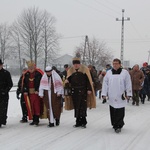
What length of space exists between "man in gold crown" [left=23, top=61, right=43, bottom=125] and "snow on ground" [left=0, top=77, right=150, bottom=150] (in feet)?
1.19

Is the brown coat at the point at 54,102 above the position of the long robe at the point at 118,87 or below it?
below

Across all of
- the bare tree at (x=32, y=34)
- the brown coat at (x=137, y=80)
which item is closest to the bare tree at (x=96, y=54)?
the bare tree at (x=32, y=34)

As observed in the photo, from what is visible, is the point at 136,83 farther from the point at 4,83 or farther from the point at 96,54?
the point at 96,54

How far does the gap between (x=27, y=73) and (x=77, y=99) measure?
157 cm

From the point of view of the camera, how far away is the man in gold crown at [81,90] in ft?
27.1

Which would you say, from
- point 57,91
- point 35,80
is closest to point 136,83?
point 57,91

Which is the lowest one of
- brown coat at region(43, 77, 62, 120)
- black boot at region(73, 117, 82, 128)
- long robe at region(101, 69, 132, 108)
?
black boot at region(73, 117, 82, 128)

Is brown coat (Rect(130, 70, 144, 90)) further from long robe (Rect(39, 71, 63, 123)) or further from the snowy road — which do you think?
long robe (Rect(39, 71, 63, 123))

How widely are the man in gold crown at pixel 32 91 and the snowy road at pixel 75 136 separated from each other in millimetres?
357

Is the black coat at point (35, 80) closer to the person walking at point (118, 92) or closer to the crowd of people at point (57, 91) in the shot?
the crowd of people at point (57, 91)

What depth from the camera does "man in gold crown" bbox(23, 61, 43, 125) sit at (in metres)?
8.59

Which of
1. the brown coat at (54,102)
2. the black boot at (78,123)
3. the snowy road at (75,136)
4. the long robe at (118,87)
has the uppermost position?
the long robe at (118,87)

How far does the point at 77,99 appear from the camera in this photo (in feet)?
27.2

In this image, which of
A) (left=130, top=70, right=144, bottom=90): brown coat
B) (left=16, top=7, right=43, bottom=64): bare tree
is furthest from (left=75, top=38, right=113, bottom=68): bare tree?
(left=130, top=70, right=144, bottom=90): brown coat
